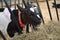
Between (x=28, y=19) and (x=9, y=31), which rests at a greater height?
(x=28, y=19)

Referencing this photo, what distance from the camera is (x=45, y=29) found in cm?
352

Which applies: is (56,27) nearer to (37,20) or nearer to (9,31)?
(37,20)

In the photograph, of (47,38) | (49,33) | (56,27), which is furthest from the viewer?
A: (56,27)

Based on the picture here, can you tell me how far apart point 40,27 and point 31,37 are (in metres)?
0.62

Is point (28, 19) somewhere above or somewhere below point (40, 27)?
above

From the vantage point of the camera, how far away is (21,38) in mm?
3086

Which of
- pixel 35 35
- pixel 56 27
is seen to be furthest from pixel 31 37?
pixel 56 27

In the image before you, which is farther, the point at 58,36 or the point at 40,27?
the point at 40,27

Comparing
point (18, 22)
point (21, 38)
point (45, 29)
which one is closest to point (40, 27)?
point (45, 29)

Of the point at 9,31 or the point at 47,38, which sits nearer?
the point at 47,38

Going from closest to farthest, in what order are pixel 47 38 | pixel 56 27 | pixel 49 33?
1. pixel 47 38
2. pixel 49 33
3. pixel 56 27

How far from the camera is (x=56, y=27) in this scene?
11.9 feet

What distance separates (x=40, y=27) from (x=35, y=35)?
54cm

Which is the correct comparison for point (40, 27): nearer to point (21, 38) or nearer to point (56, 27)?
point (56, 27)
